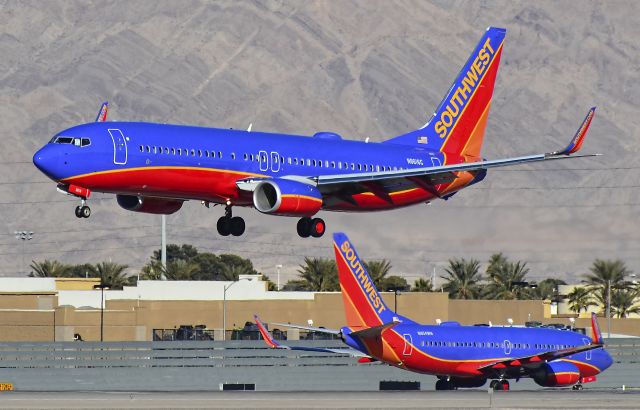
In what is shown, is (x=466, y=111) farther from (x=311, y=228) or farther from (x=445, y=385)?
(x=311, y=228)

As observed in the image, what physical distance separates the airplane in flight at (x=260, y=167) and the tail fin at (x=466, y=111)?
0.10 metres

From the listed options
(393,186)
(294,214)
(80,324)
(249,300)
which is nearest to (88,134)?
(294,214)

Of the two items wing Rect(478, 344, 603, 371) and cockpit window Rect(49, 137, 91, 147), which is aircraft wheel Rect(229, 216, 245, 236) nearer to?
cockpit window Rect(49, 137, 91, 147)

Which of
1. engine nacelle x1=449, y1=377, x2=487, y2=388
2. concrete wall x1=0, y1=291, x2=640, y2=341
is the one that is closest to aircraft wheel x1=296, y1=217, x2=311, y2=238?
engine nacelle x1=449, y1=377, x2=487, y2=388

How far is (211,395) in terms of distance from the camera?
102312 millimetres

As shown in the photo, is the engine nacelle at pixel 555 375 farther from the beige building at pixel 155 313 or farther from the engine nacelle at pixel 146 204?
the beige building at pixel 155 313

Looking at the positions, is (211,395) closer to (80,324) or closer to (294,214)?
(294,214)

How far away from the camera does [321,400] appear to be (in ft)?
320

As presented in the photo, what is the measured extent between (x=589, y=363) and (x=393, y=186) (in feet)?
103

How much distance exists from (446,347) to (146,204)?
31.9 m

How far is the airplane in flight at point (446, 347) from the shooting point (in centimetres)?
11650

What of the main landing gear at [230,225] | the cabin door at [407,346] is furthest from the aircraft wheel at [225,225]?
the cabin door at [407,346]

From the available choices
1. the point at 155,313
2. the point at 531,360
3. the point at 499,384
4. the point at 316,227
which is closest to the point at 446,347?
the point at 499,384

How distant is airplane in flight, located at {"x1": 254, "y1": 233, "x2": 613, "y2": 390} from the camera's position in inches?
4587
